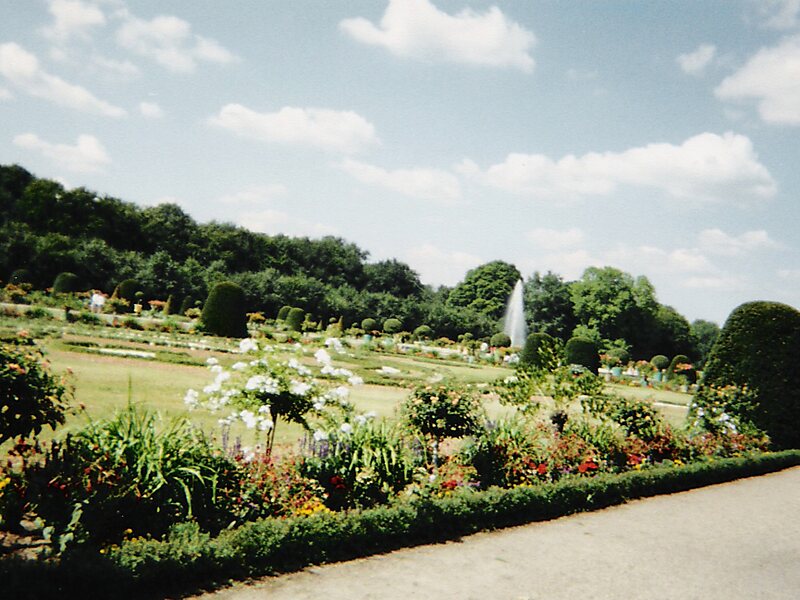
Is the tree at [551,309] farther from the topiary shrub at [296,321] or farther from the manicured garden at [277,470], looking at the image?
the manicured garden at [277,470]

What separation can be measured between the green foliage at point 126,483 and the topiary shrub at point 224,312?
877 inches

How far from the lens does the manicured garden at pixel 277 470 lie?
4.36 m

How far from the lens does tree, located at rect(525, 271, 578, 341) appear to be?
63594mm

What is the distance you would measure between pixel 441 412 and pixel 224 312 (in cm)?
2159

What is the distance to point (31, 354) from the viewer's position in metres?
4.73

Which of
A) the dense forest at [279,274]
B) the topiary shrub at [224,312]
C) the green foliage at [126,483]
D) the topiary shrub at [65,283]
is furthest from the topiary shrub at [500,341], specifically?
the green foliage at [126,483]

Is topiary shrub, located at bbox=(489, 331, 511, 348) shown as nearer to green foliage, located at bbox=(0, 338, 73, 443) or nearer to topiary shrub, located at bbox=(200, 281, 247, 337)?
topiary shrub, located at bbox=(200, 281, 247, 337)

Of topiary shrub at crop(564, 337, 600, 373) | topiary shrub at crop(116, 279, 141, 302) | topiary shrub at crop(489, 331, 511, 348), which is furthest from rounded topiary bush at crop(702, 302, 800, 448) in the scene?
topiary shrub at crop(116, 279, 141, 302)

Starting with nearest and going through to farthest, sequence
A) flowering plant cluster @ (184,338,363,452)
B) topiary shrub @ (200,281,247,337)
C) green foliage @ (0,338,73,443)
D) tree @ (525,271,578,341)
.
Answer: green foliage @ (0,338,73,443) → flowering plant cluster @ (184,338,363,452) → topiary shrub @ (200,281,247,337) → tree @ (525,271,578,341)

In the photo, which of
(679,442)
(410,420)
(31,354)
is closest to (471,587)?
(410,420)

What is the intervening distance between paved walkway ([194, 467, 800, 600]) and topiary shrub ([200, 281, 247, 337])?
71.8 feet

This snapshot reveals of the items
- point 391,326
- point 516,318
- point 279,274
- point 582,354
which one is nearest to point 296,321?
point 391,326

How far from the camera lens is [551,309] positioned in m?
64.0

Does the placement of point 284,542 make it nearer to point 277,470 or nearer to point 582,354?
point 277,470
